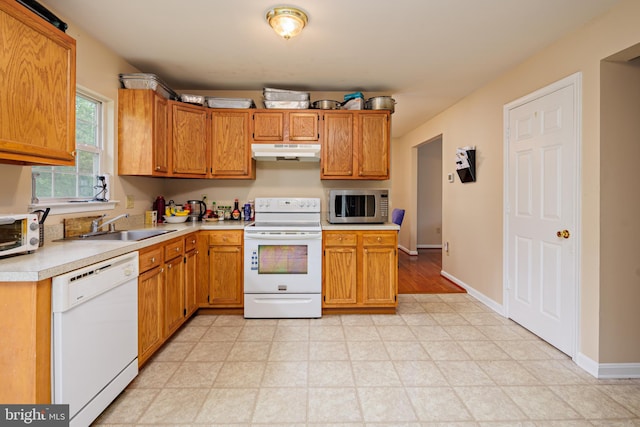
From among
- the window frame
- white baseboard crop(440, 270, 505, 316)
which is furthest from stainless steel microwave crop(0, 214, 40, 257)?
white baseboard crop(440, 270, 505, 316)

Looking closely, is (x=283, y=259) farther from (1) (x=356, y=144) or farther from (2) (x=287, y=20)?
(2) (x=287, y=20)

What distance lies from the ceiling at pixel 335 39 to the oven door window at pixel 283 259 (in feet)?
5.79

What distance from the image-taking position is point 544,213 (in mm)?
2557

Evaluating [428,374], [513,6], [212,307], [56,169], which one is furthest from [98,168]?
[513,6]

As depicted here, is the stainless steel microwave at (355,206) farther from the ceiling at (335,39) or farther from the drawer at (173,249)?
the drawer at (173,249)

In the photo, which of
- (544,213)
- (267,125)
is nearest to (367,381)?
(544,213)

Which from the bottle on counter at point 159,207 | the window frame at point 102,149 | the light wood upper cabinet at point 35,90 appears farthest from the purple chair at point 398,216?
the light wood upper cabinet at point 35,90

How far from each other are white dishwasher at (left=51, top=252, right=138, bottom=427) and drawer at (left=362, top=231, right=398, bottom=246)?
78.6 inches

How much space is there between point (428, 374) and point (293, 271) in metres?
1.47

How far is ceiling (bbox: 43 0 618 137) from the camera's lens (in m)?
2.07

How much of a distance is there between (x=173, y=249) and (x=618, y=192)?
325cm

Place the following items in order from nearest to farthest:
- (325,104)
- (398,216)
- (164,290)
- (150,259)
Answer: (150,259)
(164,290)
(325,104)
(398,216)

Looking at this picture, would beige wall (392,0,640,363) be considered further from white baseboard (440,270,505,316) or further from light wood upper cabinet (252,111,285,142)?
light wood upper cabinet (252,111,285,142)

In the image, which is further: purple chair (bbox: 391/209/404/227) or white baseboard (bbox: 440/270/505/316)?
purple chair (bbox: 391/209/404/227)
